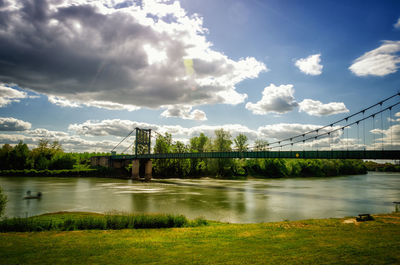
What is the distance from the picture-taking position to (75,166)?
101m

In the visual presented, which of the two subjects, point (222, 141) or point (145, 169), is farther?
point (222, 141)

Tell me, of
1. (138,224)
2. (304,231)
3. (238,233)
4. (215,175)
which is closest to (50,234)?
(138,224)

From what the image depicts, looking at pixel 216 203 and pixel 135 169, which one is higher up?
pixel 135 169

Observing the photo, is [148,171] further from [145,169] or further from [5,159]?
[5,159]

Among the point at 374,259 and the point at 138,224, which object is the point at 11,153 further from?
the point at 374,259

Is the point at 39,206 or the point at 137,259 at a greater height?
the point at 137,259

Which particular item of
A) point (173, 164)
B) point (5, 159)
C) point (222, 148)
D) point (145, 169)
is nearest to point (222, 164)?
point (222, 148)

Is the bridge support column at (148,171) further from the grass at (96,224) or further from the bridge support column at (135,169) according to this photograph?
the grass at (96,224)

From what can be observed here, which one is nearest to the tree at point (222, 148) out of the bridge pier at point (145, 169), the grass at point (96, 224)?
the bridge pier at point (145, 169)

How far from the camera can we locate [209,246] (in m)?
11.2

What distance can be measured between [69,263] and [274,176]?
105061 millimetres

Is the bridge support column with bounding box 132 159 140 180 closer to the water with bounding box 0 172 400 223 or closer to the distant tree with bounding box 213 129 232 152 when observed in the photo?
the distant tree with bounding box 213 129 232 152

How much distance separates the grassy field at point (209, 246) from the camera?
9367mm


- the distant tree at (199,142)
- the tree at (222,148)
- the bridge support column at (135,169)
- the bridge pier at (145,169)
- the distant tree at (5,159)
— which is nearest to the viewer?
the bridge pier at (145,169)
